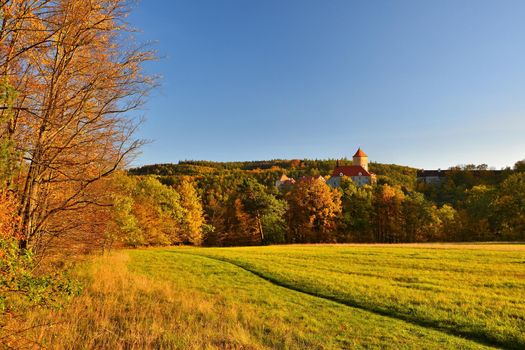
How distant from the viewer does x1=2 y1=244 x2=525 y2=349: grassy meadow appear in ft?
26.1

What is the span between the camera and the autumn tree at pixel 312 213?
208 feet

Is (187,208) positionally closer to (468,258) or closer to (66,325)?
(468,258)

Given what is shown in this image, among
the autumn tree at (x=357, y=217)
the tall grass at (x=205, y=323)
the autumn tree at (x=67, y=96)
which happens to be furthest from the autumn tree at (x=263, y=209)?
the autumn tree at (x=67, y=96)

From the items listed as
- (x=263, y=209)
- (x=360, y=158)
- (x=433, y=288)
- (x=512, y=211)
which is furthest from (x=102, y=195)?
(x=360, y=158)

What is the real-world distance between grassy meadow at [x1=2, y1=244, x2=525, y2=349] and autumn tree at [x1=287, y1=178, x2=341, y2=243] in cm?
4254

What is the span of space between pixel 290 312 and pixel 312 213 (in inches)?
2107

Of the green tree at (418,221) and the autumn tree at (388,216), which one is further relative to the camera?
the autumn tree at (388,216)

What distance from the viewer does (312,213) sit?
2542 inches

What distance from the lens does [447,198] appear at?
10381 cm

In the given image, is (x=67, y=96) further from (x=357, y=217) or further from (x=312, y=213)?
(x=357, y=217)

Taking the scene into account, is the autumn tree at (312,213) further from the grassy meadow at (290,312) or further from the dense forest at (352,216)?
the grassy meadow at (290,312)

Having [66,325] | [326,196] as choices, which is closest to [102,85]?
[66,325]

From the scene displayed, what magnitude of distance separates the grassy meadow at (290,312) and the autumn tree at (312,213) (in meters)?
42.5

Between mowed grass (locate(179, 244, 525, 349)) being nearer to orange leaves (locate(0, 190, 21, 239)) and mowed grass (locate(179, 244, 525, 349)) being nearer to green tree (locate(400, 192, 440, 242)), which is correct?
orange leaves (locate(0, 190, 21, 239))
